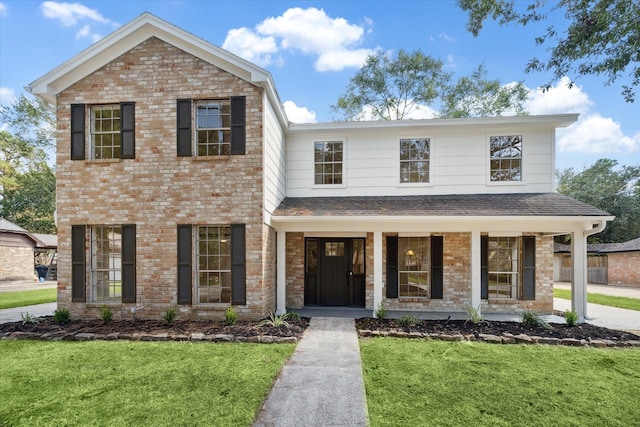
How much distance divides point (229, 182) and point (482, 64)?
1845 cm

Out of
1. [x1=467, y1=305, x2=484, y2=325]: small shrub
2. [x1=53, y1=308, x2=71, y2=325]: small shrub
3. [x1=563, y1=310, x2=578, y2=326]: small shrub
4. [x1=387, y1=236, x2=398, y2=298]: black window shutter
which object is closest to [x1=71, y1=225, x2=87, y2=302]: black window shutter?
[x1=53, y1=308, x2=71, y2=325]: small shrub

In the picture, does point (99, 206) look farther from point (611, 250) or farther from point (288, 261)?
point (611, 250)

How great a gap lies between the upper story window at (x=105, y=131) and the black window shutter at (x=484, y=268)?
9661 millimetres

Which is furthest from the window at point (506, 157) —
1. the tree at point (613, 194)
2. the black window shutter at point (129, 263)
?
the tree at point (613, 194)

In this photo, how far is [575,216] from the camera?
7.70m

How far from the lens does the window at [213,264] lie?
7.99 m

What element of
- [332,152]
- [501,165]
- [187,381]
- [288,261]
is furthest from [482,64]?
[187,381]

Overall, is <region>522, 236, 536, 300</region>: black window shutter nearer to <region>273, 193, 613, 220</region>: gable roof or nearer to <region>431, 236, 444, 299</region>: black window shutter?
<region>273, 193, 613, 220</region>: gable roof

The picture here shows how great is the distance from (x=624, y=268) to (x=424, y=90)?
16.2m

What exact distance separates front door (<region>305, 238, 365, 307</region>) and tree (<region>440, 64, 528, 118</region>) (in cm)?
1381

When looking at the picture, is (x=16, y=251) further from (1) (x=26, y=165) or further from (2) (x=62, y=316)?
(2) (x=62, y=316)

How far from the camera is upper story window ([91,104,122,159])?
827cm

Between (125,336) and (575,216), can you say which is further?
(575,216)

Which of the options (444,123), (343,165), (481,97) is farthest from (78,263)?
(481,97)
